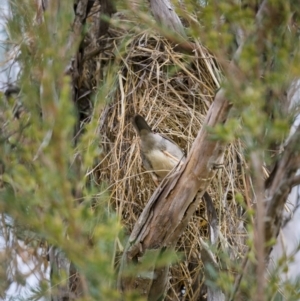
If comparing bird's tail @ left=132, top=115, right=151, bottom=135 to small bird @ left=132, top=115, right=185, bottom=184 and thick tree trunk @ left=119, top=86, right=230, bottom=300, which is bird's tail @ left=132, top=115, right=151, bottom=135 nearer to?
small bird @ left=132, top=115, right=185, bottom=184

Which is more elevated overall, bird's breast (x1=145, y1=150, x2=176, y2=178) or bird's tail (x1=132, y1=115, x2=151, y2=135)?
bird's tail (x1=132, y1=115, x2=151, y2=135)

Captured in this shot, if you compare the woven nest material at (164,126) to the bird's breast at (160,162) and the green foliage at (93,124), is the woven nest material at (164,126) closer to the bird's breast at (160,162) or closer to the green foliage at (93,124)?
the bird's breast at (160,162)

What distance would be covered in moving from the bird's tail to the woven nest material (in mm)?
148

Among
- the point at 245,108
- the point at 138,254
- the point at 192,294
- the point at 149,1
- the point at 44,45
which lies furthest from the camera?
the point at 149,1

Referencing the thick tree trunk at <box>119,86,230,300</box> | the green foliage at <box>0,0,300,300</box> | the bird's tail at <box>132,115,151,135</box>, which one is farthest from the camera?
the bird's tail at <box>132,115,151,135</box>

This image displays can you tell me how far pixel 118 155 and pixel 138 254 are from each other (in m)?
0.56

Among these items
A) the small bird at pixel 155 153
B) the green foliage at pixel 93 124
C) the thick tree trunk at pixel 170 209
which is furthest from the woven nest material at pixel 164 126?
the green foliage at pixel 93 124

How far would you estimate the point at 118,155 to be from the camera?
7.84 ft

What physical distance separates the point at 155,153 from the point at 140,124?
0.34 ft

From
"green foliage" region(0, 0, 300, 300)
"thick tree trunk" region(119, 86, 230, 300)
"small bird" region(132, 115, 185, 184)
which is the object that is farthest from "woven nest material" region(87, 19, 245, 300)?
"green foliage" region(0, 0, 300, 300)

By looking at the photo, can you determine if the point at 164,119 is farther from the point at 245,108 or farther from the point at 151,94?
the point at 245,108

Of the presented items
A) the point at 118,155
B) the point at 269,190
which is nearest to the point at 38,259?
the point at 118,155

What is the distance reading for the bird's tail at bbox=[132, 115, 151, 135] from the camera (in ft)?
7.27

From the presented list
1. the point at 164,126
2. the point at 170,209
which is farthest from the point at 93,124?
the point at 164,126
